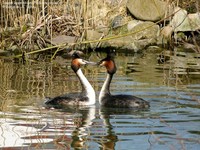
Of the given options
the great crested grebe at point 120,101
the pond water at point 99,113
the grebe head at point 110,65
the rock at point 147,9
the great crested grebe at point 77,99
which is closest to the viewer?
the pond water at point 99,113

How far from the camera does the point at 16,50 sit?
19.7 m

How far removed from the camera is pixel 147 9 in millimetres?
22219

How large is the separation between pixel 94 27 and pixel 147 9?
2.22 meters

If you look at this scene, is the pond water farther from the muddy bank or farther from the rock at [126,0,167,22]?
the rock at [126,0,167,22]

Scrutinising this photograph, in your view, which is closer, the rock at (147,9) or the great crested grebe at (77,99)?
the great crested grebe at (77,99)

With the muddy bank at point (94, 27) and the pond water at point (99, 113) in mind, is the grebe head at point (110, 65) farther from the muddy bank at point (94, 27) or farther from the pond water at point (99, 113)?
the muddy bank at point (94, 27)

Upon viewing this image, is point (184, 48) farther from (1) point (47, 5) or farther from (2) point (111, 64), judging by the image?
(2) point (111, 64)

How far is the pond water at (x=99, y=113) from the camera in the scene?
8766 mm

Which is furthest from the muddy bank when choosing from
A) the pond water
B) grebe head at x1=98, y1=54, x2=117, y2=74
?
grebe head at x1=98, y1=54, x2=117, y2=74

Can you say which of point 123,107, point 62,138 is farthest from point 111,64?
point 62,138

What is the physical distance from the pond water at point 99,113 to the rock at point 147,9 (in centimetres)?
449

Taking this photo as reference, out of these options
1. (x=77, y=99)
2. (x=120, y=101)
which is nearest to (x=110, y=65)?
(x=77, y=99)

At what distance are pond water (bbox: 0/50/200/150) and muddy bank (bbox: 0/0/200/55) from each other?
2.20 m

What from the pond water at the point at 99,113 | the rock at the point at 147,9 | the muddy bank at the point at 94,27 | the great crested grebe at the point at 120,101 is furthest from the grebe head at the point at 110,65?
the rock at the point at 147,9
